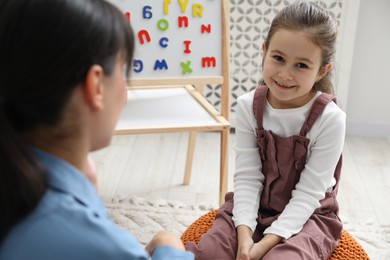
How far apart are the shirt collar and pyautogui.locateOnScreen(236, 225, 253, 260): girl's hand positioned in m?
0.49

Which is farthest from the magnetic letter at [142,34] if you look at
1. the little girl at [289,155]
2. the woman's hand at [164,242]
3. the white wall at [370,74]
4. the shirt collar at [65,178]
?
the white wall at [370,74]

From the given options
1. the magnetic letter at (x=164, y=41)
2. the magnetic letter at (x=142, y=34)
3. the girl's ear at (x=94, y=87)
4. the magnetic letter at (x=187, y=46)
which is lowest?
the magnetic letter at (x=187, y=46)

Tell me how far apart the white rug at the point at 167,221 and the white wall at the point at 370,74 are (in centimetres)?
82

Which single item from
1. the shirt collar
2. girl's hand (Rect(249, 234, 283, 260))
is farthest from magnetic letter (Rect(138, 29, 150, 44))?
the shirt collar

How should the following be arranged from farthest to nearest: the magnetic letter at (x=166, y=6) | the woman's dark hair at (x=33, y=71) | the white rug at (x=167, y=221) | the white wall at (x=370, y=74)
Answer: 1. the white wall at (x=370, y=74)
2. the white rug at (x=167, y=221)
3. the magnetic letter at (x=166, y=6)
4. the woman's dark hair at (x=33, y=71)

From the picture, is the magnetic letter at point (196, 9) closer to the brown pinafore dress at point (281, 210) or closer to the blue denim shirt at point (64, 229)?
the brown pinafore dress at point (281, 210)

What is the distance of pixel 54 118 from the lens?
70cm

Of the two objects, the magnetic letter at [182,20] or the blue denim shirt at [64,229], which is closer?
the blue denim shirt at [64,229]

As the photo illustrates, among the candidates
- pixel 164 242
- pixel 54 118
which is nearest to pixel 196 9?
pixel 164 242

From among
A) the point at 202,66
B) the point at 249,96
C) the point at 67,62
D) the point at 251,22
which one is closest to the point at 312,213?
the point at 249,96

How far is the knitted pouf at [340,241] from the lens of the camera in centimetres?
121

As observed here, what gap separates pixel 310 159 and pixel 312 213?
12 cm

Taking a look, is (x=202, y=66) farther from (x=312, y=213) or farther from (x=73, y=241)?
(x=73, y=241)

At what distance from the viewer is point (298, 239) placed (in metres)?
1.18
